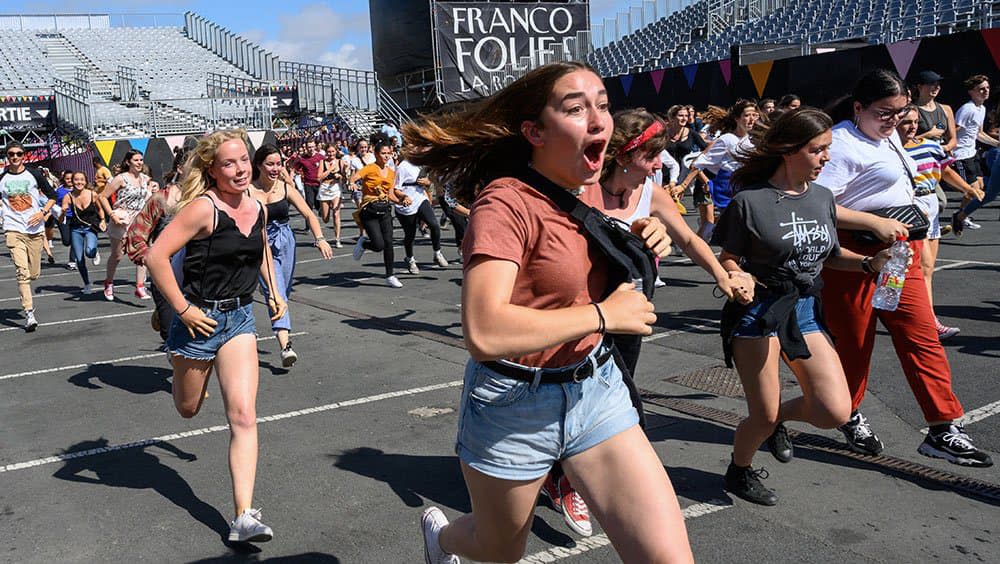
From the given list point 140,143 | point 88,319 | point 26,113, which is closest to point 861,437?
point 88,319

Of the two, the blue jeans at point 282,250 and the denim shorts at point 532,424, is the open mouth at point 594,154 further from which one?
the blue jeans at point 282,250

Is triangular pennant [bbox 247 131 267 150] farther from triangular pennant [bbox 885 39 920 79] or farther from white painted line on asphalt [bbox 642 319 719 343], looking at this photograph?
white painted line on asphalt [bbox 642 319 719 343]

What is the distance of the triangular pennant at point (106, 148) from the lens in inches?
1143

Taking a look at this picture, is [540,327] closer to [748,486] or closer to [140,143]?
[748,486]

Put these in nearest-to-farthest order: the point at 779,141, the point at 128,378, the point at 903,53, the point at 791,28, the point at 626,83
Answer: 1. the point at 779,141
2. the point at 128,378
3. the point at 903,53
4. the point at 626,83
5. the point at 791,28

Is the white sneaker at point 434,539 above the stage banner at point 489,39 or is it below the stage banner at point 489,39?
below

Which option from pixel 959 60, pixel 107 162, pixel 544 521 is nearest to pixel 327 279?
pixel 544 521

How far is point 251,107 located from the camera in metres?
36.9

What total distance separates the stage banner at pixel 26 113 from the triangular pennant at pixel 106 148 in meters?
8.42

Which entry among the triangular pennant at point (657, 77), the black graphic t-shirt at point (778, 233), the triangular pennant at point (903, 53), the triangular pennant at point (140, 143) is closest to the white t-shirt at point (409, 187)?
the black graphic t-shirt at point (778, 233)

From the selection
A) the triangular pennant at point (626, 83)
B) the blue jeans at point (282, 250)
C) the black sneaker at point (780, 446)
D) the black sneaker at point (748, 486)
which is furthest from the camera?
the triangular pennant at point (626, 83)

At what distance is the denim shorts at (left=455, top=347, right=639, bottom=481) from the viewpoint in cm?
268

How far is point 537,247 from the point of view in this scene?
2553mm

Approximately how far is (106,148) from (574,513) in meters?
28.3
